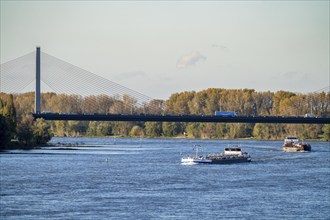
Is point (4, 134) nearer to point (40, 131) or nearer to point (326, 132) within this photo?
point (40, 131)

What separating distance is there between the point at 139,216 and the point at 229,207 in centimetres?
633

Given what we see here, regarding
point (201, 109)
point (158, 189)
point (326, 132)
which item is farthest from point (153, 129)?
point (158, 189)

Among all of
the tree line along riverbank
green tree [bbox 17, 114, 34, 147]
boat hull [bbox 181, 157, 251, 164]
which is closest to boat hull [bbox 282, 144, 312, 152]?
the tree line along riverbank

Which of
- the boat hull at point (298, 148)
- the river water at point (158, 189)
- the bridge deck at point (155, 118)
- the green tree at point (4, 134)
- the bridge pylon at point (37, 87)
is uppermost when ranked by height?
the bridge pylon at point (37, 87)

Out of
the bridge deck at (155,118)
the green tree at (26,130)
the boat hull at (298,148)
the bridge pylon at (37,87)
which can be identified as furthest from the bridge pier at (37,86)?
the boat hull at (298,148)

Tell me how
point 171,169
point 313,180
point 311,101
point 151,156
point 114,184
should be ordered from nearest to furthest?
point 114,184
point 313,180
point 171,169
point 151,156
point 311,101

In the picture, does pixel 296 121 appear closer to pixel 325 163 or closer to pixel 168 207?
pixel 325 163

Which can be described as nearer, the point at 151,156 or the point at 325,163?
the point at 325,163

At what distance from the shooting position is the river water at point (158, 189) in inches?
1987

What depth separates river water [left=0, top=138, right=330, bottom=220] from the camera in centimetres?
5047

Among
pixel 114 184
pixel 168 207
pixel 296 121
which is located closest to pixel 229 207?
pixel 168 207

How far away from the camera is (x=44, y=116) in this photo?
114m

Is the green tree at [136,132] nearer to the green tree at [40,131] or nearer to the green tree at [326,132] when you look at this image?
the green tree at [326,132]

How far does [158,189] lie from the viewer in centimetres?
6203
